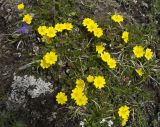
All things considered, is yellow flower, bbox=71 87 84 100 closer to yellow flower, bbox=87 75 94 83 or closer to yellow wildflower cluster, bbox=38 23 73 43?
yellow flower, bbox=87 75 94 83

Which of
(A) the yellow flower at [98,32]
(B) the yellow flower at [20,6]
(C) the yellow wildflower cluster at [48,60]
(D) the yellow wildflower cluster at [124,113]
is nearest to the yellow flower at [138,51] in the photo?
(A) the yellow flower at [98,32]

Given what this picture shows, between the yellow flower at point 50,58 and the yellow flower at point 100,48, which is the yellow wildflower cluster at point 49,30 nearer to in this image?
the yellow flower at point 50,58

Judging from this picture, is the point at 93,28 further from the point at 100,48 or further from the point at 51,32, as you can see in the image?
the point at 51,32

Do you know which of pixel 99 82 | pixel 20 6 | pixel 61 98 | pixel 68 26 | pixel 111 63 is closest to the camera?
pixel 61 98

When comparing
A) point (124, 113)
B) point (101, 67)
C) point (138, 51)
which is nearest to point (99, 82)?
point (101, 67)

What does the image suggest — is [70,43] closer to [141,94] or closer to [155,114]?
[141,94]

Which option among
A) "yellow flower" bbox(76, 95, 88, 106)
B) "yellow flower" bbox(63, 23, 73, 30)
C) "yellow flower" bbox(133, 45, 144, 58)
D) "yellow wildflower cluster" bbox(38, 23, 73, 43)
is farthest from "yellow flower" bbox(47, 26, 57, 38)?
"yellow flower" bbox(133, 45, 144, 58)
